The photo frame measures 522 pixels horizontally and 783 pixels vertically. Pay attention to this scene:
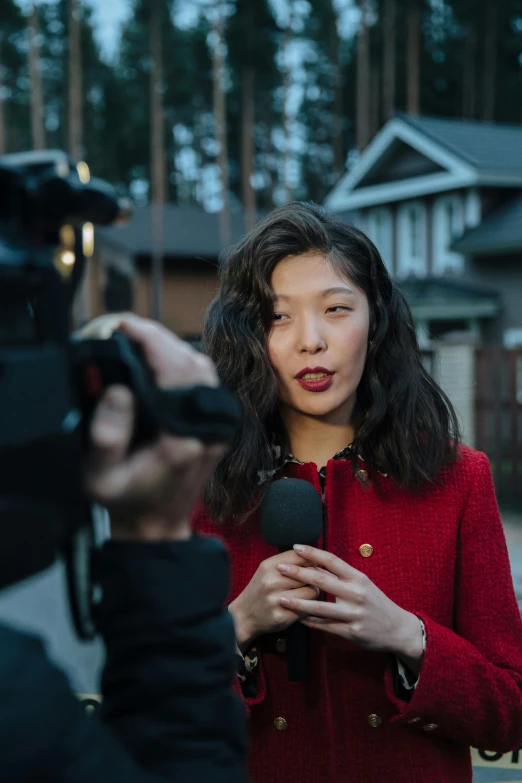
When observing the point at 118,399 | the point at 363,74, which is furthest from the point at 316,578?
the point at 363,74

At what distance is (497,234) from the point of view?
21953 mm

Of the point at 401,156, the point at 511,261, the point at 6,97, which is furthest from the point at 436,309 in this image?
the point at 6,97

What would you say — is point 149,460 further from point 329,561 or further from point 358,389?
point 358,389

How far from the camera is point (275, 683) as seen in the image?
2.15 meters

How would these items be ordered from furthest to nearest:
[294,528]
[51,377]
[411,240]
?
[411,240] < [294,528] < [51,377]

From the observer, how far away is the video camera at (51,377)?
94 cm

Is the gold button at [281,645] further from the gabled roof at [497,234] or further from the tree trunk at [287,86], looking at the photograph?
the tree trunk at [287,86]

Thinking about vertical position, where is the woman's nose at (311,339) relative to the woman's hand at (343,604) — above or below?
above

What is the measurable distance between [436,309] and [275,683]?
824 inches

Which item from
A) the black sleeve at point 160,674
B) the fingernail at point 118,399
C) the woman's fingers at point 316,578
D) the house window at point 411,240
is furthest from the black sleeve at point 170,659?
the house window at point 411,240

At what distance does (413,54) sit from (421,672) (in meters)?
44.5

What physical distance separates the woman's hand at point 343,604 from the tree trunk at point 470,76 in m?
51.9

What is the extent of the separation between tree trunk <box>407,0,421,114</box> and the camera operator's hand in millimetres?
43723

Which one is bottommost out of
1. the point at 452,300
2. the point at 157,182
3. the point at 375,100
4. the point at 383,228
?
the point at 452,300
